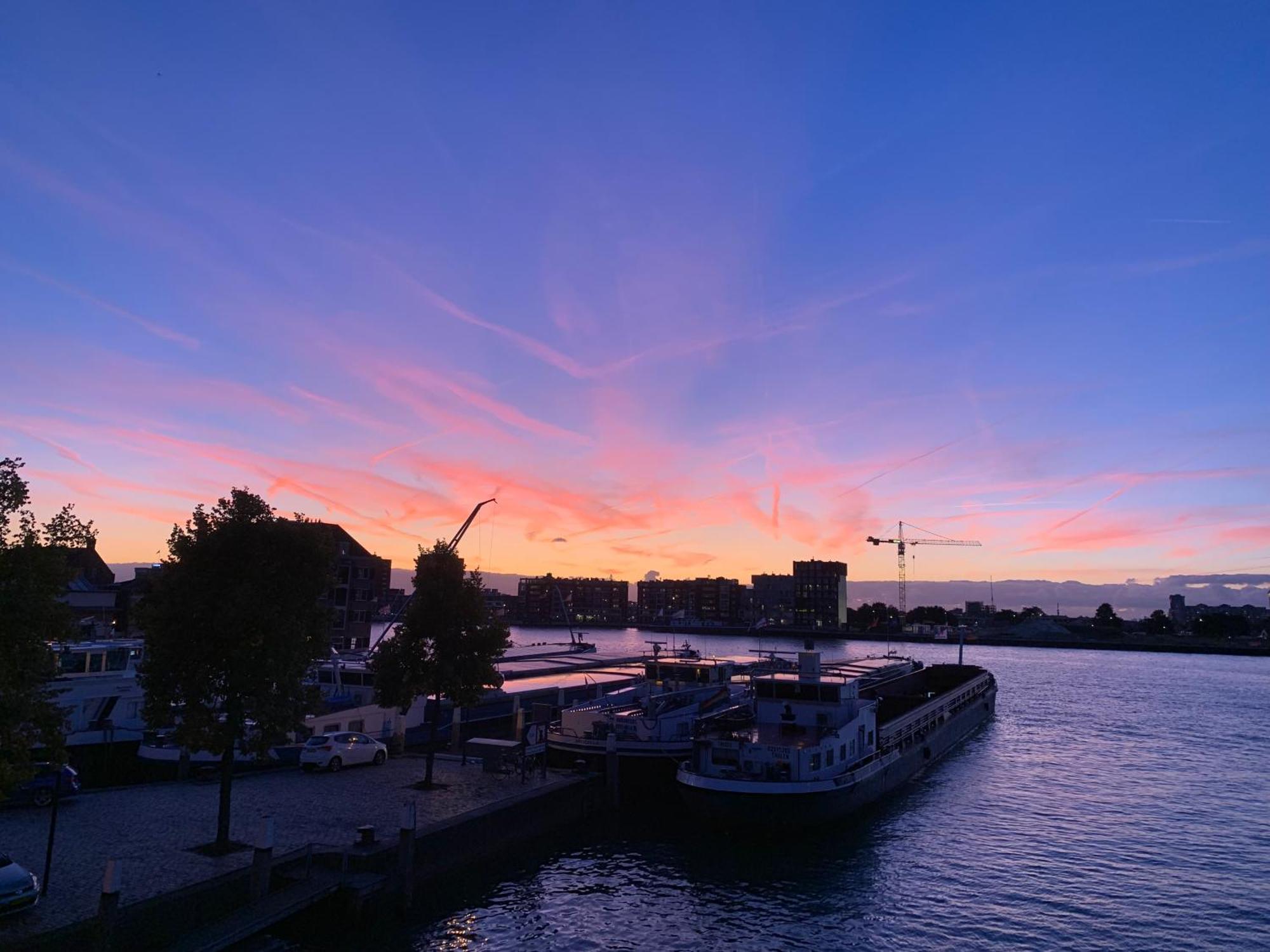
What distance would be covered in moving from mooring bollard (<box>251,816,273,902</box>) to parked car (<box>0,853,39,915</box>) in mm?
4842

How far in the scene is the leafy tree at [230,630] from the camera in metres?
23.9

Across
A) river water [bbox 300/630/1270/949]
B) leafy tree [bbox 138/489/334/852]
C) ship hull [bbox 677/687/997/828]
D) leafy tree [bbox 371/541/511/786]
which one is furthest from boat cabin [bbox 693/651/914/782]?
leafy tree [bbox 138/489/334/852]

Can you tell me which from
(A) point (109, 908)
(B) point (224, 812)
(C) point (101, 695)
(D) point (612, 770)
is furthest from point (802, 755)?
(C) point (101, 695)

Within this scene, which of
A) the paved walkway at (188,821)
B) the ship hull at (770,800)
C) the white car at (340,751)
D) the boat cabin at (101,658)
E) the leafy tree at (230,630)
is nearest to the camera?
the paved walkway at (188,821)

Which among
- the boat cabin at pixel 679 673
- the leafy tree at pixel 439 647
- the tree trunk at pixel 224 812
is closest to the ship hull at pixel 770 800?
the leafy tree at pixel 439 647

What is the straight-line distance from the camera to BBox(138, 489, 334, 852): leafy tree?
23.9 metres

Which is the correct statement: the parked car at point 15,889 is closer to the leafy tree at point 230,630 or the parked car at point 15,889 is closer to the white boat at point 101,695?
the leafy tree at point 230,630

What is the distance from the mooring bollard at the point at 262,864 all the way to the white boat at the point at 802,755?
19.6m

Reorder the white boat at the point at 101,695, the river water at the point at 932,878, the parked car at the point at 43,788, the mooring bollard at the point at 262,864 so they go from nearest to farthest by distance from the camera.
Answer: the mooring bollard at the point at 262,864
the river water at the point at 932,878
the parked car at the point at 43,788
the white boat at the point at 101,695

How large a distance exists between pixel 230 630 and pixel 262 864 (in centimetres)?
687

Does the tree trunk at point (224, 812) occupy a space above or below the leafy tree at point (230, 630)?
below

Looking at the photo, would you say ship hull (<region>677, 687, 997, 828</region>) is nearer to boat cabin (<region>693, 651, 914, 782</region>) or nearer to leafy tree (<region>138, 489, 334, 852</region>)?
boat cabin (<region>693, 651, 914, 782</region>)

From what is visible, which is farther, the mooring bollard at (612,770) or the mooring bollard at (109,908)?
the mooring bollard at (612,770)

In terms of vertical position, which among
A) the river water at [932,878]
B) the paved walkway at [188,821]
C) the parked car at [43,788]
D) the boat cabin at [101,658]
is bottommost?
the river water at [932,878]
